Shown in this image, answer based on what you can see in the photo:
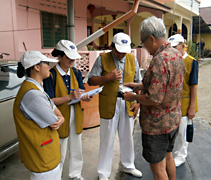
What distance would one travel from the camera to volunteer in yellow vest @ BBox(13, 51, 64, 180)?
1770mm

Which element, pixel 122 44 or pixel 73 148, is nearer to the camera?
pixel 122 44

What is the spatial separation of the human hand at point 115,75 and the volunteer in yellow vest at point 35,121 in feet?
3.11

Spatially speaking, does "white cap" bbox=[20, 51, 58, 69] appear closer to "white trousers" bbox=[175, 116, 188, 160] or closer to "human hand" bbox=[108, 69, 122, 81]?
"human hand" bbox=[108, 69, 122, 81]

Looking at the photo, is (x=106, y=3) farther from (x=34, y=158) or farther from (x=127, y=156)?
(x=34, y=158)

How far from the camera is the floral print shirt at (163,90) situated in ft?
6.07

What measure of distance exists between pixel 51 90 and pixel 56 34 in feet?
19.4

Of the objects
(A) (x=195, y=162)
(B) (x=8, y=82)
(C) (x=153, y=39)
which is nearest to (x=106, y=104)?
(C) (x=153, y=39)

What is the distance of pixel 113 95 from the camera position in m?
2.81

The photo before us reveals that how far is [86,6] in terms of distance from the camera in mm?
8469

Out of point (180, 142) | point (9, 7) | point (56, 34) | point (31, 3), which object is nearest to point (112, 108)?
point (180, 142)

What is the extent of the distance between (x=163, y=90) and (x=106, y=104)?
1095 millimetres

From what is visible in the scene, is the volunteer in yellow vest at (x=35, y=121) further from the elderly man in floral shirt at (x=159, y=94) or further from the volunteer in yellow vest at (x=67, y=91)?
the elderly man in floral shirt at (x=159, y=94)

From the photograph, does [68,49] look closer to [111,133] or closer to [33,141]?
[33,141]

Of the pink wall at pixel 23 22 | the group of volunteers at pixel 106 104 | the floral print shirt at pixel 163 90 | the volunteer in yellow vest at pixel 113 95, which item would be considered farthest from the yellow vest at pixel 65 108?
the pink wall at pixel 23 22
